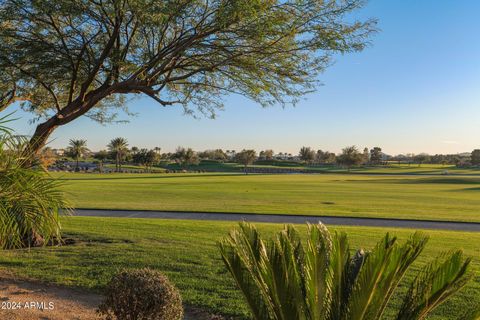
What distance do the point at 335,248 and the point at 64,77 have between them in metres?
10.5

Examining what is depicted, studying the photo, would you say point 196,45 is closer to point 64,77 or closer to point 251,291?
point 64,77

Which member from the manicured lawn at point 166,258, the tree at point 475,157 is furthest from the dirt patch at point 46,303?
the tree at point 475,157

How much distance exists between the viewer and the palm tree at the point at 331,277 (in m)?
3.59

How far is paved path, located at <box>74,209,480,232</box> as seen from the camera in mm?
19250

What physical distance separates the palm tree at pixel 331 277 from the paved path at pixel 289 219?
1531 cm

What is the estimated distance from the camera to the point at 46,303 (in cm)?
658

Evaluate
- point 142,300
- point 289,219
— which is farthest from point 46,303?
point 289,219

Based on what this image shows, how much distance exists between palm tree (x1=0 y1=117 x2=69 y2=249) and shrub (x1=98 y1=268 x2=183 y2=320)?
114 centimetres

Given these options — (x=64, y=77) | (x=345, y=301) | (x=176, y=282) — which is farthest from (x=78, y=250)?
(x=345, y=301)

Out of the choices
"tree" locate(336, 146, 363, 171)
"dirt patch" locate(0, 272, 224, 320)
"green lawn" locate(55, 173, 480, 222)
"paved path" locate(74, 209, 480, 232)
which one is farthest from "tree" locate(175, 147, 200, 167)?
"dirt patch" locate(0, 272, 224, 320)

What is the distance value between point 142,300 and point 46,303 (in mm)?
2820

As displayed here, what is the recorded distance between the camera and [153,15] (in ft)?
27.2

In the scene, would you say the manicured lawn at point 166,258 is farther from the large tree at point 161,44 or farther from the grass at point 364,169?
the grass at point 364,169

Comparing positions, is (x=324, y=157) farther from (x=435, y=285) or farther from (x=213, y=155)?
(x=435, y=285)
